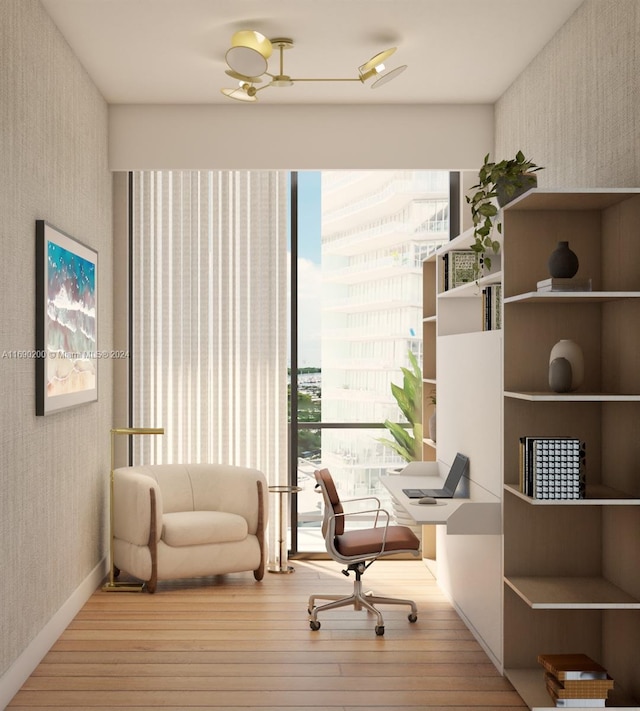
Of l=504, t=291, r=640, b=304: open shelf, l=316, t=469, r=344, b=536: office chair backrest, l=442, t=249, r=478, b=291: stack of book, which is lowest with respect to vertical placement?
l=316, t=469, r=344, b=536: office chair backrest

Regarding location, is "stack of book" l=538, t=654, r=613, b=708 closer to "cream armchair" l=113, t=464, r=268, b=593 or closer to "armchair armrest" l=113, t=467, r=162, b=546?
"cream armchair" l=113, t=464, r=268, b=593

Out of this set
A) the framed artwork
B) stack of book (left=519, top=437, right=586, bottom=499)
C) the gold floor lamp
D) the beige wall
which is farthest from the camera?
the beige wall

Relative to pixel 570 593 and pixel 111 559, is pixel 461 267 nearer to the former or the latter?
pixel 570 593

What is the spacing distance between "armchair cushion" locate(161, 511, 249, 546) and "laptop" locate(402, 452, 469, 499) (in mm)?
1176

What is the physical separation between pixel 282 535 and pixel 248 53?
3167mm

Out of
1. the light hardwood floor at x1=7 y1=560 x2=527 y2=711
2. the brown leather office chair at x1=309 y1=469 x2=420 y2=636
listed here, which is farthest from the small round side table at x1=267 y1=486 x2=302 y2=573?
the brown leather office chair at x1=309 y1=469 x2=420 y2=636

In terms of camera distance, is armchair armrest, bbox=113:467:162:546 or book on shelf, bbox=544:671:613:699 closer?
book on shelf, bbox=544:671:613:699

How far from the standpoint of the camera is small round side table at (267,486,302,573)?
543 centimetres

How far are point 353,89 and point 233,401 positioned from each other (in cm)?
230

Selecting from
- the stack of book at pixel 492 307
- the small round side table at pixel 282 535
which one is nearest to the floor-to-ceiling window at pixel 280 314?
the small round side table at pixel 282 535

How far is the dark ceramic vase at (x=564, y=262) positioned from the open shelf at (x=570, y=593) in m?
1.28

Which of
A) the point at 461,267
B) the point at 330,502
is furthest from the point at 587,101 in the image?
the point at 330,502

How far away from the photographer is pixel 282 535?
18.2 ft

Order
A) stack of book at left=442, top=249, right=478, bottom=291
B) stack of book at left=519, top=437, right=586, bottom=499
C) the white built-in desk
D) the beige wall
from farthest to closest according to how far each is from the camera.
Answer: the beige wall < stack of book at left=442, top=249, right=478, bottom=291 < the white built-in desk < stack of book at left=519, top=437, right=586, bottom=499
